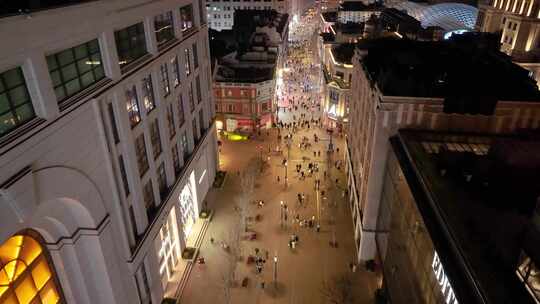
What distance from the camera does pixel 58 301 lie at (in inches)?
1014

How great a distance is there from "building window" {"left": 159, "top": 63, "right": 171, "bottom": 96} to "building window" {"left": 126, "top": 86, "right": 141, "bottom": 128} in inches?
210

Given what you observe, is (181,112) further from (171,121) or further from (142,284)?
(142,284)

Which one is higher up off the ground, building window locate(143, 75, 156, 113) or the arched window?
building window locate(143, 75, 156, 113)

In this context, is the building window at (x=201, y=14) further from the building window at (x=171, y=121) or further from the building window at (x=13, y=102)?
the building window at (x=13, y=102)

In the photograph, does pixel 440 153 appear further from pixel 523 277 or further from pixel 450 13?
pixel 450 13

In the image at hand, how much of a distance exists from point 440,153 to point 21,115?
29.3 m

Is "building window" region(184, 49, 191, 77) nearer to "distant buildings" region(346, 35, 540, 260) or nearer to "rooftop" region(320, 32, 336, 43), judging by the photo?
"distant buildings" region(346, 35, 540, 260)

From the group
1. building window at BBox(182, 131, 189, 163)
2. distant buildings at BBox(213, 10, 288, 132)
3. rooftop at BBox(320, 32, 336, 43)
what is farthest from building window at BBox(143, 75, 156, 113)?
rooftop at BBox(320, 32, 336, 43)

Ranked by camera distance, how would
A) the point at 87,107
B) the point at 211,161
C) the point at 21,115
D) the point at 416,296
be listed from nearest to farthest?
the point at 21,115, the point at 87,107, the point at 416,296, the point at 211,161

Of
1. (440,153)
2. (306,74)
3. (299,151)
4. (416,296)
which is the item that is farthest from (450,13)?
(416,296)

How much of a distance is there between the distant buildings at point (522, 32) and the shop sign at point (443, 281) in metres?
62.8

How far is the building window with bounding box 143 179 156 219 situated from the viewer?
118 feet

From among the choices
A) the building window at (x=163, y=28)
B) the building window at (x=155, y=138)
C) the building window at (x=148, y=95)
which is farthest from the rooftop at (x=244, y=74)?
the building window at (x=148, y=95)

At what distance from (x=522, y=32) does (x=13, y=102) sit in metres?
84.6
